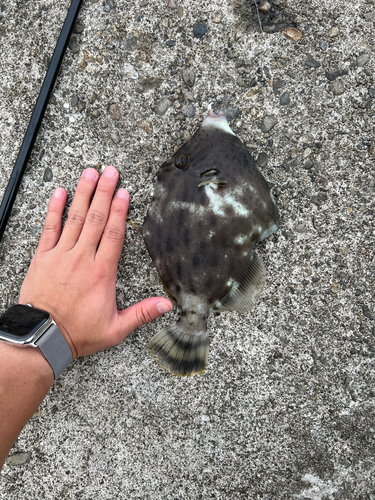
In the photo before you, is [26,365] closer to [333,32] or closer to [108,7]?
[108,7]

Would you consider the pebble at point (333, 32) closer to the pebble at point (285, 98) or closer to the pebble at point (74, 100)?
the pebble at point (285, 98)

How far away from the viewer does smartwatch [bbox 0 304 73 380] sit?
1507mm

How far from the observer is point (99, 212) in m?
1.73

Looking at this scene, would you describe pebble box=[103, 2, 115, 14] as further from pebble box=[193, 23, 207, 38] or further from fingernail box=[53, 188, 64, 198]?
fingernail box=[53, 188, 64, 198]

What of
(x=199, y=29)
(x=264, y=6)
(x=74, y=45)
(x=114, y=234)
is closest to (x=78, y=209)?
(x=114, y=234)

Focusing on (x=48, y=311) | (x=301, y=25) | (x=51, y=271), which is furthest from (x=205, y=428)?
(x=301, y=25)

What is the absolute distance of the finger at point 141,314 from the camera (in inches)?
67.1

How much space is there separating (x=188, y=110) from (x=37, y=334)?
1.28m

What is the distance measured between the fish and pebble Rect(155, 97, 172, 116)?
297mm

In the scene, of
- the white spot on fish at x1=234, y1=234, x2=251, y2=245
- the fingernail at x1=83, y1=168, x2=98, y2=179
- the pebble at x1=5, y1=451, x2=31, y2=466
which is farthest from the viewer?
the pebble at x1=5, y1=451, x2=31, y2=466

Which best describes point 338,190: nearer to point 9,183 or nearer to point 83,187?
point 83,187

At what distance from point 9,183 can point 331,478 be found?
2.23 meters

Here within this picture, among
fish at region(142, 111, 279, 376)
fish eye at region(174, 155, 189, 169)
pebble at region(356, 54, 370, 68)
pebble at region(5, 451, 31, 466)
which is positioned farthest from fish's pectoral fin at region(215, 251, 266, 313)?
pebble at region(5, 451, 31, 466)

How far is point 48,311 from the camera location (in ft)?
5.44
